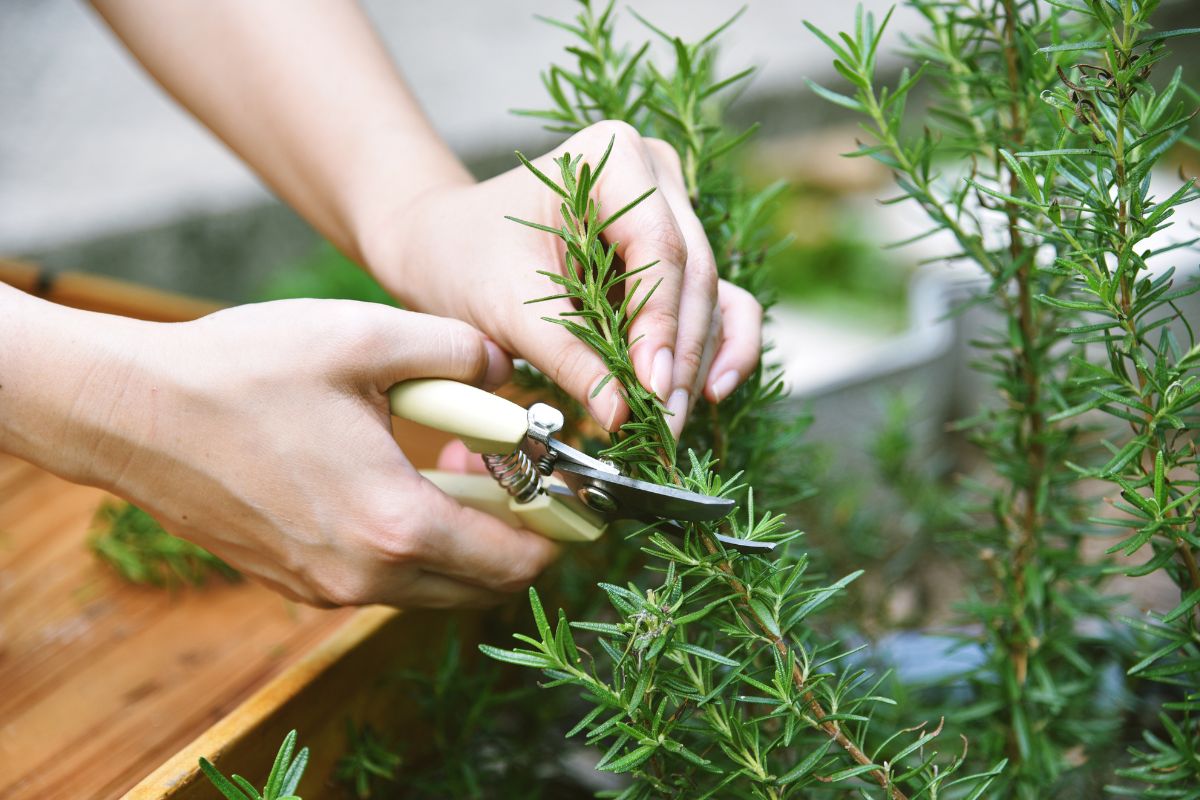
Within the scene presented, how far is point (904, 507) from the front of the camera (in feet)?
3.85

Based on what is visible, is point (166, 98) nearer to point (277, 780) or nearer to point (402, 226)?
point (402, 226)

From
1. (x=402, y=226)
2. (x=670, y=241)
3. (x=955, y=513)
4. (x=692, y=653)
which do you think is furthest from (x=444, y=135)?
(x=692, y=653)

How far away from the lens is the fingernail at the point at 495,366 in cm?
68

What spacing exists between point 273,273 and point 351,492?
1816 millimetres

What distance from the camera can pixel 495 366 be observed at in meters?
0.69

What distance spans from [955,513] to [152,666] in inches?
27.4

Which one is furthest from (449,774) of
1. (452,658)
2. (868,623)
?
(868,623)

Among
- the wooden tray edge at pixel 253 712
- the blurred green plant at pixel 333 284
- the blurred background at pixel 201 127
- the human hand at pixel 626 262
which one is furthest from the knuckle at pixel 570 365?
the blurred background at pixel 201 127

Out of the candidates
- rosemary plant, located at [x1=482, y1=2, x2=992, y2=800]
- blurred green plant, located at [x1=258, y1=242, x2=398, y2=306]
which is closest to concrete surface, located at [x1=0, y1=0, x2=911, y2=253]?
blurred green plant, located at [x1=258, y1=242, x2=398, y2=306]

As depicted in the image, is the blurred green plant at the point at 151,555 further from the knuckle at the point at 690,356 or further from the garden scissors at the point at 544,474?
the knuckle at the point at 690,356

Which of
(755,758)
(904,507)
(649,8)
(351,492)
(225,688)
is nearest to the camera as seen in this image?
(755,758)

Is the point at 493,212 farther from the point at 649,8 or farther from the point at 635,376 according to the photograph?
the point at 649,8

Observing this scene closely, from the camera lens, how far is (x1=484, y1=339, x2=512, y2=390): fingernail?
68cm

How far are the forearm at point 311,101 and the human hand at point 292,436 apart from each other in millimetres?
231
